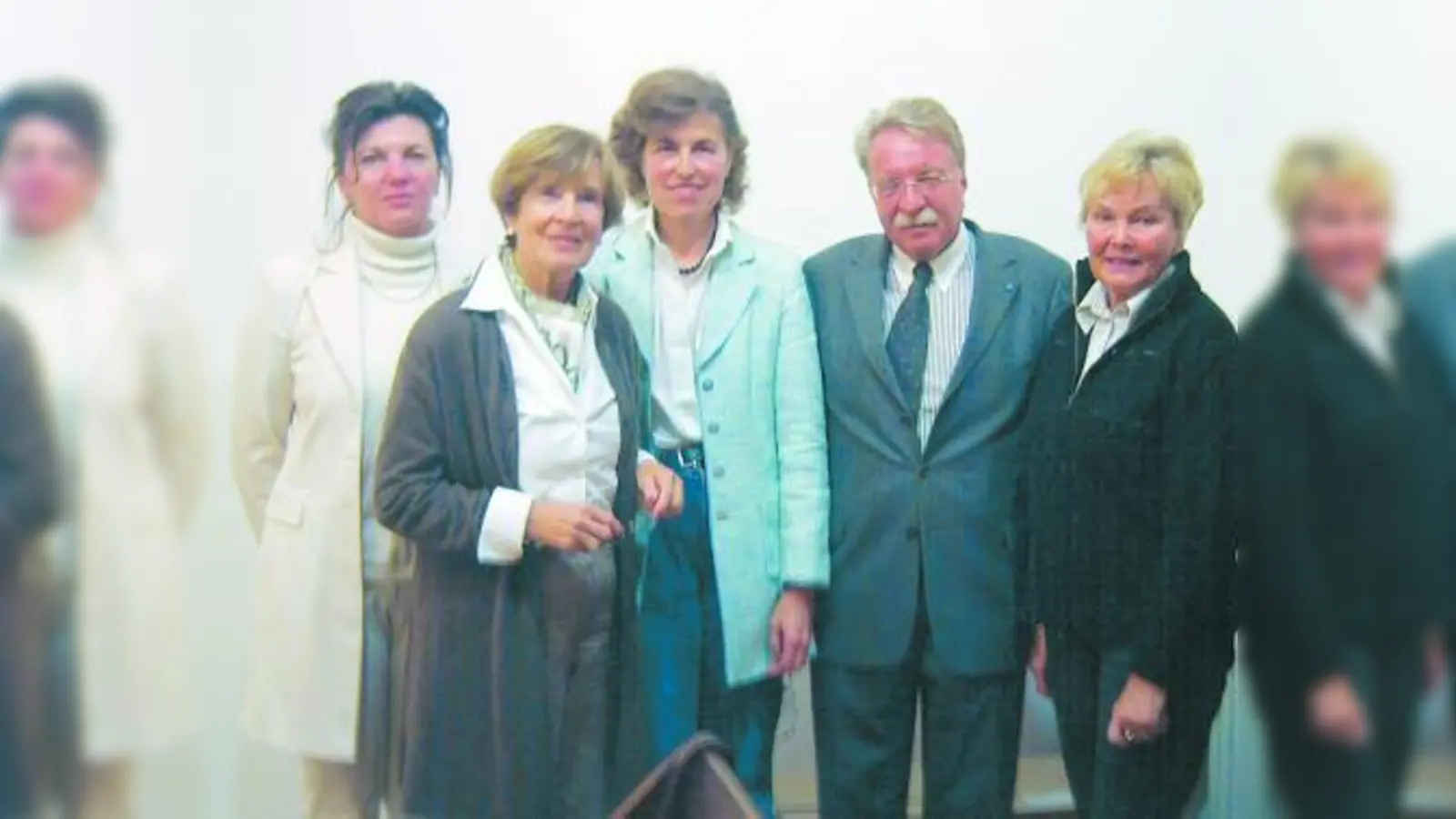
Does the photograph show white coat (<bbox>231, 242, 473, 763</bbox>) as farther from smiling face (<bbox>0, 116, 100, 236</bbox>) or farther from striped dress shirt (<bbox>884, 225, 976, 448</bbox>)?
striped dress shirt (<bbox>884, 225, 976, 448</bbox>)

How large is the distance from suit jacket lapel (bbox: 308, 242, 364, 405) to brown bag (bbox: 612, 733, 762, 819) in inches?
21.3

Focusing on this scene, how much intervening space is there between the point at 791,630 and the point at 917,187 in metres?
0.54

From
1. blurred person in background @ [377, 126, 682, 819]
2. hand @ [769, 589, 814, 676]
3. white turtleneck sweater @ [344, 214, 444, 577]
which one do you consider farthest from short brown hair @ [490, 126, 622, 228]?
hand @ [769, 589, 814, 676]

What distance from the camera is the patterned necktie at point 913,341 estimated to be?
5.89ft

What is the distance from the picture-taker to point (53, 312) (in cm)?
167

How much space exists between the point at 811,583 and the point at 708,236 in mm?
430

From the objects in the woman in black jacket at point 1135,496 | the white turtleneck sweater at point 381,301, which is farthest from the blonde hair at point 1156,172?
the white turtleneck sweater at point 381,301

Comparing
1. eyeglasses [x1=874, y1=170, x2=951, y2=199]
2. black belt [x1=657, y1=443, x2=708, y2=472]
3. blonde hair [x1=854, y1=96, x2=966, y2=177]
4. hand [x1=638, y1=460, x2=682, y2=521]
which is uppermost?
blonde hair [x1=854, y1=96, x2=966, y2=177]

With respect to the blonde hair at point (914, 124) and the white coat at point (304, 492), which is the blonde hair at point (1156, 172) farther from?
the white coat at point (304, 492)

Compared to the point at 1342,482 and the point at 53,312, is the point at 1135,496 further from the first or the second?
the point at 53,312

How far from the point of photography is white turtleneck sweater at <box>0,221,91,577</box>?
1661mm

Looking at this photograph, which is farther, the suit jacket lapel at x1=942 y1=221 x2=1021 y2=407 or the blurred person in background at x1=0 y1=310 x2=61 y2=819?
the suit jacket lapel at x1=942 y1=221 x2=1021 y2=407

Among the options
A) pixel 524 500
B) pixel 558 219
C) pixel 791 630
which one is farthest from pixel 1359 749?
pixel 558 219

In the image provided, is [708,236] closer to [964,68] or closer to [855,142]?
[855,142]
